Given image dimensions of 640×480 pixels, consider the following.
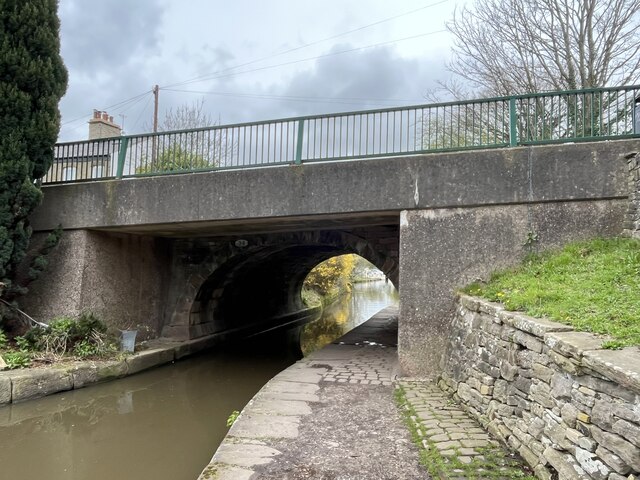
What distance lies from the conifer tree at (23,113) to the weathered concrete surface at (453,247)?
605 cm

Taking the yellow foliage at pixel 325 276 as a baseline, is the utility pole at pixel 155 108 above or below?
above

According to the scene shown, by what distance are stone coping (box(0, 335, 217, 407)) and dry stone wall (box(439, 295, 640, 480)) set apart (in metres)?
5.68

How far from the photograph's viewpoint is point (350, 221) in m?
7.95

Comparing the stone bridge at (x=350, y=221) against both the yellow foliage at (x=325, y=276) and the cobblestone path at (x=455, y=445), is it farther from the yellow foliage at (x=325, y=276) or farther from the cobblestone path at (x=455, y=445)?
the yellow foliage at (x=325, y=276)

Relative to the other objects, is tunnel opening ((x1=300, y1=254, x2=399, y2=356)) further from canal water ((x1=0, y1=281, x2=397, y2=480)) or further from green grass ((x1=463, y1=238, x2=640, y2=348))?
green grass ((x1=463, y1=238, x2=640, y2=348))

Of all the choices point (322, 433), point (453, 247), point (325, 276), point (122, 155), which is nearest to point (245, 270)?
point (122, 155)

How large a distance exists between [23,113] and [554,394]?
8.14 metres

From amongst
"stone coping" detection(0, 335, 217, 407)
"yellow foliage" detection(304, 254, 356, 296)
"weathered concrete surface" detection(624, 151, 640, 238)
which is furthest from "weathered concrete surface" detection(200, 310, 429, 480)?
"yellow foliage" detection(304, 254, 356, 296)

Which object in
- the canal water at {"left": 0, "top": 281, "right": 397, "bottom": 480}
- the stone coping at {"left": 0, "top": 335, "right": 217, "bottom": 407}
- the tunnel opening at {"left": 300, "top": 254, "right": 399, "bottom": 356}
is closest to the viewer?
the canal water at {"left": 0, "top": 281, "right": 397, "bottom": 480}

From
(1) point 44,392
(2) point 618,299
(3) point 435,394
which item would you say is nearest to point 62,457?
(1) point 44,392

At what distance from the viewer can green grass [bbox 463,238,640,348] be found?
10.5ft

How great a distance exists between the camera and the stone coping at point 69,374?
20.5 ft

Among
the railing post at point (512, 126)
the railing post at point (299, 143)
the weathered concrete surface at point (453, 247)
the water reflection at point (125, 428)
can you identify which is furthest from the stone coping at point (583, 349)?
the railing post at point (299, 143)

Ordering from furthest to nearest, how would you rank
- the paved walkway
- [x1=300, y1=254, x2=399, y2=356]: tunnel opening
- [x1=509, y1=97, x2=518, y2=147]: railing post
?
1. [x1=300, y1=254, x2=399, y2=356]: tunnel opening
2. [x1=509, y1=97, x2=518, y2=147]: railing post
3. the paved walkway
